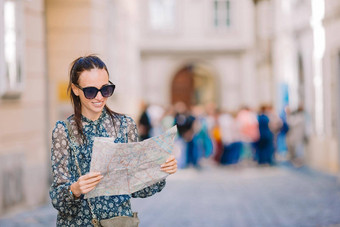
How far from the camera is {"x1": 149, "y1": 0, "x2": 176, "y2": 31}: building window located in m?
34.8

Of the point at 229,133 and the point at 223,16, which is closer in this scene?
the point at 229,133

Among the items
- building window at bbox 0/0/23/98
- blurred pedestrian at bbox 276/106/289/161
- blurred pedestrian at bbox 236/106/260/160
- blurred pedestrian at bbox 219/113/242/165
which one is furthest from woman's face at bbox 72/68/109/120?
blurred pedestrian at bbox 276/106/289/161

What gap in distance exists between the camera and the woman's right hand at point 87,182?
10.7 ft

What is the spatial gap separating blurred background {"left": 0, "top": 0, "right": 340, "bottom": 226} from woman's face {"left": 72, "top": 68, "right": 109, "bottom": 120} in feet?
21.9

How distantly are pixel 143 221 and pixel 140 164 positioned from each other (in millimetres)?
6439

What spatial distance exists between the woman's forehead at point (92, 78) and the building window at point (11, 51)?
6.67 m

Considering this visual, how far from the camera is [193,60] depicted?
35.3 m

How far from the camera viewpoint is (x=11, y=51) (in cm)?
1048

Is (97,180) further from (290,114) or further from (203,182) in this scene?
(290,114)

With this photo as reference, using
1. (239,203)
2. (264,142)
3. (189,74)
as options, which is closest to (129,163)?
(239,203)

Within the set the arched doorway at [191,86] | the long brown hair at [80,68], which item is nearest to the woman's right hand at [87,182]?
the long brown hair at [80,68]

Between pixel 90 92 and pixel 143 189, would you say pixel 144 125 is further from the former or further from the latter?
pixel 90 92

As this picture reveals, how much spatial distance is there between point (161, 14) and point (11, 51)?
2469cm

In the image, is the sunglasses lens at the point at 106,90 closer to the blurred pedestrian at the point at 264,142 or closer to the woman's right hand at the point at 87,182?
the woman's right hand at the point at 87,182
